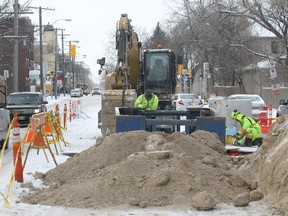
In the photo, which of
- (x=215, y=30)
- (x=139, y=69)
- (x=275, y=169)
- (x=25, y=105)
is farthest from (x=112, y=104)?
(x=215, y=30)

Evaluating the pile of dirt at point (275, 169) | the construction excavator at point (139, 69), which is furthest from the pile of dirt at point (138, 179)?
the construction excavator at point (139, 69)

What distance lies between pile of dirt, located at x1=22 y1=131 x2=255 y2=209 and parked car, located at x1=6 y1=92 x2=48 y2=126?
1470 centimetres

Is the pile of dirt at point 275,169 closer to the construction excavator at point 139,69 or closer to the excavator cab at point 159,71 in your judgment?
the construction excavator at point 139,69

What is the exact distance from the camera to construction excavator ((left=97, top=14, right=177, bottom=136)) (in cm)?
1780

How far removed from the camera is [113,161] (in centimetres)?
958

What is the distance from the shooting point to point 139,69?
18.7 metres

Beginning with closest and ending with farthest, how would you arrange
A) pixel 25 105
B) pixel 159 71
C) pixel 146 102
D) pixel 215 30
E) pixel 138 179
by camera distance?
pixel 138 179
pixel 146 102
pixel 159 71
pixel 25 105
pixel 215 30

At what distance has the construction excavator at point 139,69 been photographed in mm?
17797

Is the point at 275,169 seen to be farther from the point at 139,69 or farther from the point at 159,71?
the point at 139,69

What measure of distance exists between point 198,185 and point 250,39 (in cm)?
3680

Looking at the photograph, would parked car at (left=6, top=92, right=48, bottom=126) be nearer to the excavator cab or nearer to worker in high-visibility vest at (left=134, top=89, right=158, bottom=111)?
the excavator cab

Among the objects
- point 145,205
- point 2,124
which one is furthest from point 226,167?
point 2,124

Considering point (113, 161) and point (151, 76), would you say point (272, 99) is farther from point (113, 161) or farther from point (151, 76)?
point (113, 161)

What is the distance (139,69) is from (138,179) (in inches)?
423
